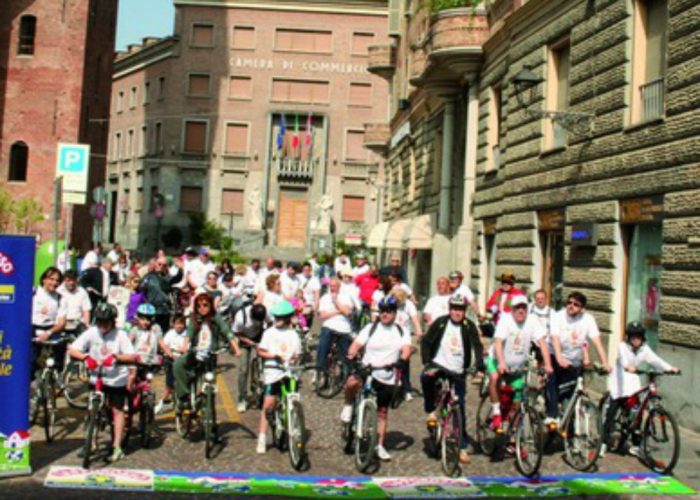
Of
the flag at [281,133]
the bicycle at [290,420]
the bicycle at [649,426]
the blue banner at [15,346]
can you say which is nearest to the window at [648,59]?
the bicycle at [649,426]

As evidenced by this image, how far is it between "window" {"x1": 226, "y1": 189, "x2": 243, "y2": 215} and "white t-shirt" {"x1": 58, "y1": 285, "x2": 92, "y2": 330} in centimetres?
5099

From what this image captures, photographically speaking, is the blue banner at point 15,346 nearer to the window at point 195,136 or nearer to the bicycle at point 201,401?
the bicycle at point 201,401

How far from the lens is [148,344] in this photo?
35.9ft

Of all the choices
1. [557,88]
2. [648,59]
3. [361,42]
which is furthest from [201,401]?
[361,42]

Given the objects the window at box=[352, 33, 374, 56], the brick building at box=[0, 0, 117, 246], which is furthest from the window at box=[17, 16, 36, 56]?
the window at box=[352, 33, 374, 56]

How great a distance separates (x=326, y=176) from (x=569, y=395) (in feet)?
177

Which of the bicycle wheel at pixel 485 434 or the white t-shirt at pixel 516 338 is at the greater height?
the white t-shirt at pixel 516 338

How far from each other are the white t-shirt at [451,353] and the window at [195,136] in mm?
55626

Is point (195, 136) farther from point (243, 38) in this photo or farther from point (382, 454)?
point (382, 454)

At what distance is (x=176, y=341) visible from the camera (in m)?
11.1

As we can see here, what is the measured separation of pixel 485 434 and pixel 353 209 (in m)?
53.7

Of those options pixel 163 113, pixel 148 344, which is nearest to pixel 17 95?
pixel 163 113

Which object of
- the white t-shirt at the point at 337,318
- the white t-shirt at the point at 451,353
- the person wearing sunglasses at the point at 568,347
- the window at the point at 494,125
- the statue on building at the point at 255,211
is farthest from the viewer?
the statue on building at the point at 255,211

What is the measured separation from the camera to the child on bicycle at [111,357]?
9398mm
